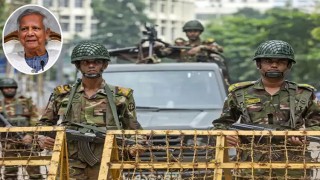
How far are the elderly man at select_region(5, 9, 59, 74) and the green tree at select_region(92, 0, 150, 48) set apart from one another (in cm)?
3527

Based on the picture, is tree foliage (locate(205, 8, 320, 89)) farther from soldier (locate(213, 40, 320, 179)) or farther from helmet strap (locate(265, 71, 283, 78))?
helmet strap (locate(265, 71, 283, 78))

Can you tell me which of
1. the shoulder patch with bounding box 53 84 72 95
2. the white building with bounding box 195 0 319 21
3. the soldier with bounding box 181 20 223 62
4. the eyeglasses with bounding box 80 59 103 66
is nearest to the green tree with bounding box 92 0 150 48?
the white building with bounding box 195 0 319 21

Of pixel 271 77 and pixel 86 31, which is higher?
pixel 86 31

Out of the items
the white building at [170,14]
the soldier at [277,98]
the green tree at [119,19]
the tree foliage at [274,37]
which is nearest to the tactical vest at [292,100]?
the soldier at [277,98]

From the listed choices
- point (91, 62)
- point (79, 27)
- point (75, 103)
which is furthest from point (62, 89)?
point (79, 27)

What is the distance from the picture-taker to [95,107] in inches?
289

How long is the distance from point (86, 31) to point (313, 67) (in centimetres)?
2598

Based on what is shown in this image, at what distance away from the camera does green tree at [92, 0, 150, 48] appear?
43938 mm

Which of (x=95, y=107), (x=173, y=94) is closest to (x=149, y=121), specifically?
(x=173, y=94)

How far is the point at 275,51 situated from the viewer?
272 inches

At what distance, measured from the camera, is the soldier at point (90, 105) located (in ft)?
23.7

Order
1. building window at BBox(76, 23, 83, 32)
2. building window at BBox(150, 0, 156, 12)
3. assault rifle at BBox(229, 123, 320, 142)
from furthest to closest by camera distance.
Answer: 1. building window at BBox(76, 23, 83, 32)
2. building window at BBox(150, 0, 156, 12)
3. assault rifle at BBox(229, 123, 320, 142)

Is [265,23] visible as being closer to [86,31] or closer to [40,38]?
[86,31]

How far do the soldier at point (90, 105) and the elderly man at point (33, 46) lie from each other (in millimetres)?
217
